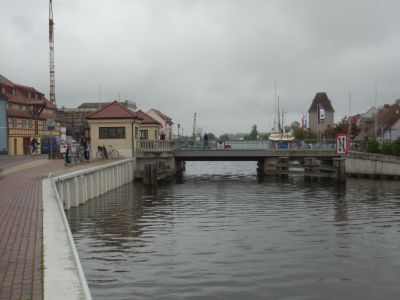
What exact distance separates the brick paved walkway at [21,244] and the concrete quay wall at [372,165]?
1222 inches

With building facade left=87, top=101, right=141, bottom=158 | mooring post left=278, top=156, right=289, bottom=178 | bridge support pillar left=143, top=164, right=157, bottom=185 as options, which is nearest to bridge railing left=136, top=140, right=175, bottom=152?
building facade left=87, top=101, right=141, bottom=158

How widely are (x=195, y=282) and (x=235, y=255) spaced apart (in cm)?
281

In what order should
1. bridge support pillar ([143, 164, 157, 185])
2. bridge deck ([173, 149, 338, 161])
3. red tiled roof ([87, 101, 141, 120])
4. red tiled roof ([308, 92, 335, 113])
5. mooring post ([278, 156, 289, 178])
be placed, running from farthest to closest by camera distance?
red tiled roof ([308, 92, 335, 113]) < bridge deck ([173, 149, 338, 161]) < mooring post ([278, 156, 289, 178]) < red tiled roof ([87, 101, 141, 120]) < bridge support pillar ([143, 164, 157, 185])

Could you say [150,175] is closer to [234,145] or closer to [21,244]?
[234,145]

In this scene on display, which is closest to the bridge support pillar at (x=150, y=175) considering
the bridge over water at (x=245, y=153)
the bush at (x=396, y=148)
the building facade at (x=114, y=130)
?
the bridge over water at (x=245, y=153)

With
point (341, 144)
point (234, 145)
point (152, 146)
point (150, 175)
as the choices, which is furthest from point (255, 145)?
point (150, 175)

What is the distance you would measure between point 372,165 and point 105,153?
75.6ft

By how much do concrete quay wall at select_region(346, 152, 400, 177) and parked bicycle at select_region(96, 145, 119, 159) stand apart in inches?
824

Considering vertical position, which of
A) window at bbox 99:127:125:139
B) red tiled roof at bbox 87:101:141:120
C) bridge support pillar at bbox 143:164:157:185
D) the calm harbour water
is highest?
red tiled roof at bbox 87:101:141:120

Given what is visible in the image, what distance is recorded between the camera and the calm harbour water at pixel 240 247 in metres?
10.9

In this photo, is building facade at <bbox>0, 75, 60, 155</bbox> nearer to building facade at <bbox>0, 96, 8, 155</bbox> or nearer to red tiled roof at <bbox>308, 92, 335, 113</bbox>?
building facade at <bbox>0, 96, 8, 155</bbox>

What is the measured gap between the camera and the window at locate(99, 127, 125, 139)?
41812mm

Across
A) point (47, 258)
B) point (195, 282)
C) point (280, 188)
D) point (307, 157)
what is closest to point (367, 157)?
point (307, 157)

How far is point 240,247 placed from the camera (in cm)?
1485
